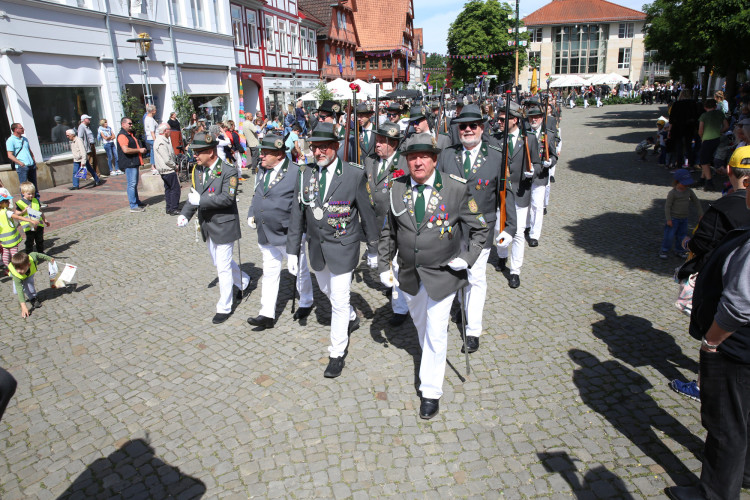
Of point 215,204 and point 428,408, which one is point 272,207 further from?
point 428,408

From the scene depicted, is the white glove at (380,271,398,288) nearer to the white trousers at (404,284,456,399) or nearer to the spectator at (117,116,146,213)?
the white trousers at (404,284,456,399)

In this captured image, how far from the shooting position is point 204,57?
24.1 metres

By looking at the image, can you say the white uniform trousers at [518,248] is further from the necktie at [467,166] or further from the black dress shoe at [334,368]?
the black dress shoe at [334,368]

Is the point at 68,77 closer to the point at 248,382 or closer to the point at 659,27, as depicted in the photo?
the point at 248,382

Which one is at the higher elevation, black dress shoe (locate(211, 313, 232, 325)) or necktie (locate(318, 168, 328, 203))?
necktie (locate(318, 168, 328, 203))

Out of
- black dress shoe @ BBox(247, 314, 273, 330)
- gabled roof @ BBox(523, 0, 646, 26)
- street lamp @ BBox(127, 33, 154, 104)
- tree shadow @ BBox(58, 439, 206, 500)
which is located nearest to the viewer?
tree shadow @ BBox(58, 439, 206, 500)

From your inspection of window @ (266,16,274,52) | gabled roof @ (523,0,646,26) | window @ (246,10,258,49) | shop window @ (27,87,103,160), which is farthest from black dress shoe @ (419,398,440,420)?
gabled roof @ (523,0,646,26)

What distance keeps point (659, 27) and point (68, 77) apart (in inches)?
1160

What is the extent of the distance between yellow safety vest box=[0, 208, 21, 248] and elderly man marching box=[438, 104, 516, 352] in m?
6.09

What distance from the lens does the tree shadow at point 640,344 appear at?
484 centimetres

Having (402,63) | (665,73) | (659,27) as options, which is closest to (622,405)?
(659,27)

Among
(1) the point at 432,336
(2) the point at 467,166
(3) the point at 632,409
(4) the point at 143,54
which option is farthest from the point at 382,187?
(4) the point at 143,54

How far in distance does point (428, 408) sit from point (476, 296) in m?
1.47

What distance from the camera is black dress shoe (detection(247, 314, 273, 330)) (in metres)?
5.95
